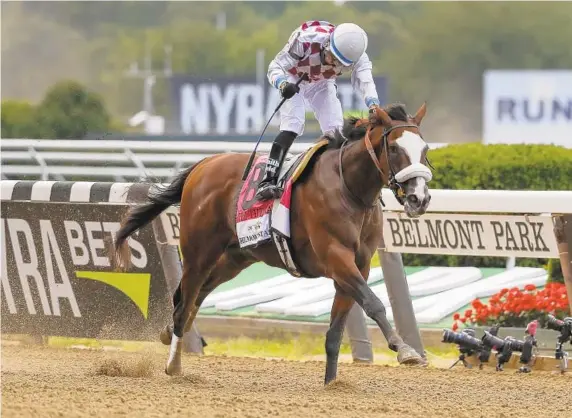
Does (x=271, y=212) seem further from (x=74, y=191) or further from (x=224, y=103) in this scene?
(x=224, y=103)

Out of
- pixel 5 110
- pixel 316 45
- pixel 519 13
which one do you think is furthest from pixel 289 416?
pixel 519 13

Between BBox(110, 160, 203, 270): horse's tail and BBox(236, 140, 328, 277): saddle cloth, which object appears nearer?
BBox(236, 140, 328, 277): saddle cloth

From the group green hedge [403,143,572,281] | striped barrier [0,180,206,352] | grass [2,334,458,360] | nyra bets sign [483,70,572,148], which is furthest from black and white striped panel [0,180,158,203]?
nyra bets sign [483,70,572,148]

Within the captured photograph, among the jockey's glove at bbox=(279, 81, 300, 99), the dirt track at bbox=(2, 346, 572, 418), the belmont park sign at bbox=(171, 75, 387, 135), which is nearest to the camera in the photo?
the dirt track at bbox=(2, 346, 572, 418)

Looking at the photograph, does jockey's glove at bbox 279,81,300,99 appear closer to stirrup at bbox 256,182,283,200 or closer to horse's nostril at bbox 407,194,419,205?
stirrup at bbox 256,182,283,200

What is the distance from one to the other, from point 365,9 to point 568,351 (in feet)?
158

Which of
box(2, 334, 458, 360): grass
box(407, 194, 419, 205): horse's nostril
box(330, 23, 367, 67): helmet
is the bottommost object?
box(2, 334, 458, 360): grass

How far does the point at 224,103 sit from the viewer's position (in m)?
38.2

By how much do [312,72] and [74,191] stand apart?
234 cm

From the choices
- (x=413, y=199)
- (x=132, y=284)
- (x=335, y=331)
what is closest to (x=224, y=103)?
(x=132, y=284)

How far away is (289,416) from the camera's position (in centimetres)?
508

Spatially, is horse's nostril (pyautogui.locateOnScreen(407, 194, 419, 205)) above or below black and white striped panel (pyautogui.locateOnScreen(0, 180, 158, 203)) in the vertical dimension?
above

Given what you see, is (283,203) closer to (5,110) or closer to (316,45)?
(316,45)

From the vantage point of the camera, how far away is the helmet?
6348 mm
